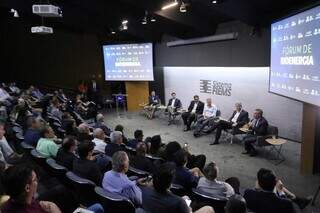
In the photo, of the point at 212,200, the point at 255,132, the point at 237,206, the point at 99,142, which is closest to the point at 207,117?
the point at 255,132

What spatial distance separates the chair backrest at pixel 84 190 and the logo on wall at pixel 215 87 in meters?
7.54

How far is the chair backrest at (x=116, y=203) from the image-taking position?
2.80 m

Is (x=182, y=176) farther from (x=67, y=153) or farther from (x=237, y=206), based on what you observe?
(x=67, y=153)

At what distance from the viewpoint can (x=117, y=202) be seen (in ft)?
9.21

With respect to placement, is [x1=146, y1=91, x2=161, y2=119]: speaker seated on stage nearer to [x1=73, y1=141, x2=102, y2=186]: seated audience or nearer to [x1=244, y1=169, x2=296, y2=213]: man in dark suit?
[x1=73, y1=141, x2=102, y2=186]: seated audience

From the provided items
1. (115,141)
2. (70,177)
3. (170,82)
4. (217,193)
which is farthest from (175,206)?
(170,82)

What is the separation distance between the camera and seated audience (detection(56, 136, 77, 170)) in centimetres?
417

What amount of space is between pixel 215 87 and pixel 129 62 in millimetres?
4193

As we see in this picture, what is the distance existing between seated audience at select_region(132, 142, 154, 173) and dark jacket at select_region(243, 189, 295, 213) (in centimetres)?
153

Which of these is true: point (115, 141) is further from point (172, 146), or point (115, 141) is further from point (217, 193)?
point (217, 193)

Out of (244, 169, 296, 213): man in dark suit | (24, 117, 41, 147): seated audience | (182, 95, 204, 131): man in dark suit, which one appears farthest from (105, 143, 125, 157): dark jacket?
(182, 95, 204, 131): man in dark suit

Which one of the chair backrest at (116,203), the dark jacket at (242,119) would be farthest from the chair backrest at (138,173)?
the dark jacket at (242,119)

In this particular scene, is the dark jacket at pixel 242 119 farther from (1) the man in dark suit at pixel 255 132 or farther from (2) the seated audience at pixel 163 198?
(2) the seated audience at pixel 163 198

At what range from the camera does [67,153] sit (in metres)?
4.29
